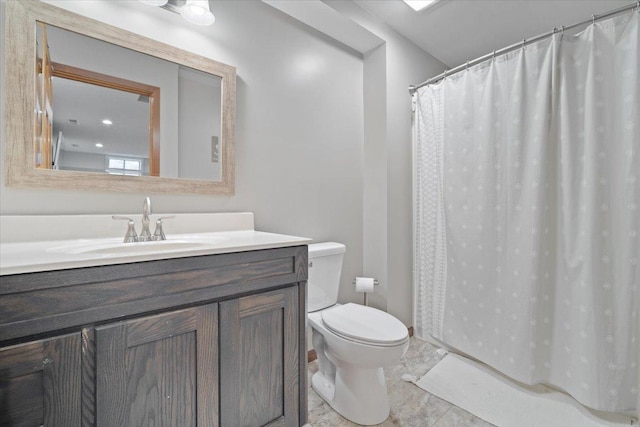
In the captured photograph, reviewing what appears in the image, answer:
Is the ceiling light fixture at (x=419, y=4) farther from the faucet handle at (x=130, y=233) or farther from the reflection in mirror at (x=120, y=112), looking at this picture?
the faucet handle at (x=130, y=233)

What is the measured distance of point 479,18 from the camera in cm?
195

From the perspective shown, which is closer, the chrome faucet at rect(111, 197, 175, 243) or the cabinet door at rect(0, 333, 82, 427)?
the cabinet door at rect(0, 333, 82, 427)

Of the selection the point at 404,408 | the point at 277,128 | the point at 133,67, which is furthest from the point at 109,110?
the point at 404,408

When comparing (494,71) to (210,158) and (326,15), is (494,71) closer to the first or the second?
(326,15)

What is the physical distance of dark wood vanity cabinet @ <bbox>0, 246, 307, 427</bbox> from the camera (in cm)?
68

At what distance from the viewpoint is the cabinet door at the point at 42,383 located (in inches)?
25.7

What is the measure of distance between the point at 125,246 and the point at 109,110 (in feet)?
2.10

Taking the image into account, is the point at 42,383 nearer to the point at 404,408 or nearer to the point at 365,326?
the point at 365,326

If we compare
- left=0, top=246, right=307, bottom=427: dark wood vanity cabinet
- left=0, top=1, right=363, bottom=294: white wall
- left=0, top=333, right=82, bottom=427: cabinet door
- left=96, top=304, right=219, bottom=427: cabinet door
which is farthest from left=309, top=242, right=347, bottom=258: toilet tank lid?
left=0, top=333, right=82, bottom=427: cabinet door

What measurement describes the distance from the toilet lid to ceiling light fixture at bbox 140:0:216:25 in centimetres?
157

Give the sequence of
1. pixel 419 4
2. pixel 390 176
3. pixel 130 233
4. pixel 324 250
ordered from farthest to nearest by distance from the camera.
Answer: pixel 390 176, pixel 419 4, pixel 324 250, pixel 130 233

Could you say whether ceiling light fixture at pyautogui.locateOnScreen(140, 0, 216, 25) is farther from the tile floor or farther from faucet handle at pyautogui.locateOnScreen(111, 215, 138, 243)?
the tile floor

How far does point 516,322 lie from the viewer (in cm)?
163

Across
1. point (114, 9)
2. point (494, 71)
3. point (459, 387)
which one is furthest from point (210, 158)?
point (459, 387)
